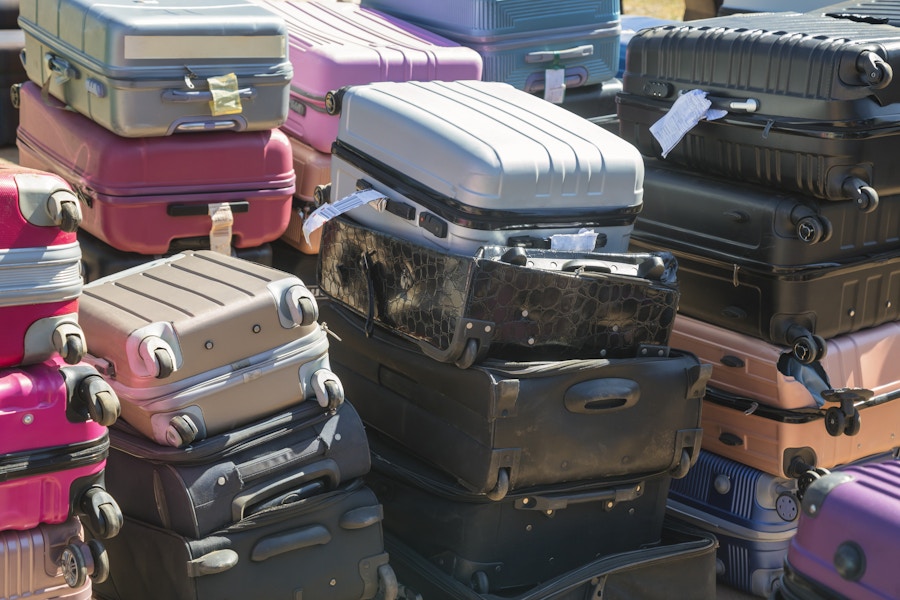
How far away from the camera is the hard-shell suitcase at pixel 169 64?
149 inches

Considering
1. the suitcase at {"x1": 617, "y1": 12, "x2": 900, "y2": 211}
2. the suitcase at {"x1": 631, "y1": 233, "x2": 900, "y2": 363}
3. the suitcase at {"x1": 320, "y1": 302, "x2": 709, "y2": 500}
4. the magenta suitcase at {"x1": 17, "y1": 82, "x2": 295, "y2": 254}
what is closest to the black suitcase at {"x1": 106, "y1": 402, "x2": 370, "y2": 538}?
the suitcase at {"x1": 320, "y1": 302, "x2": 709, "y2": 500}

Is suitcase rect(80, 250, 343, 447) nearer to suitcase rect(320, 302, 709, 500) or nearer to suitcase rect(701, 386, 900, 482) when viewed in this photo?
suitcase rect(320, 302, 709, 500)

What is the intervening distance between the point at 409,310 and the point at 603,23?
2409 mm

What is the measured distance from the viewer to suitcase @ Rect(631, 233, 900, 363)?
370cm

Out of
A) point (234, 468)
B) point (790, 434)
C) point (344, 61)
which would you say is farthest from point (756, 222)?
point (234, 468)

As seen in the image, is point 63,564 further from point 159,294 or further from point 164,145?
point 164,145

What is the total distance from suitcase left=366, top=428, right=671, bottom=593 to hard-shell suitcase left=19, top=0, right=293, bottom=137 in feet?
4.20

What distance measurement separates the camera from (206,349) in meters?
3.01

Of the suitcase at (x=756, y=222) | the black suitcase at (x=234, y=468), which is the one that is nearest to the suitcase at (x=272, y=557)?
the black suitcase at (x=234, y=468)

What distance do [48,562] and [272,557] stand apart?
602 mm

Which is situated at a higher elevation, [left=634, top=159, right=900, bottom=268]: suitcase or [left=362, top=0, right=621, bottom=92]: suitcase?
[left=362, top=0, right=621, bottom=92]: suitcase

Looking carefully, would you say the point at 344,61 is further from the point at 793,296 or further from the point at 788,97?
the point at 793,296

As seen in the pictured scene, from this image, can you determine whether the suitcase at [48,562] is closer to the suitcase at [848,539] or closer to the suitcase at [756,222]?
the suitcase at [848,539]

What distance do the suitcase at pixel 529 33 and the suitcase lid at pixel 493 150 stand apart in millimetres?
1372
